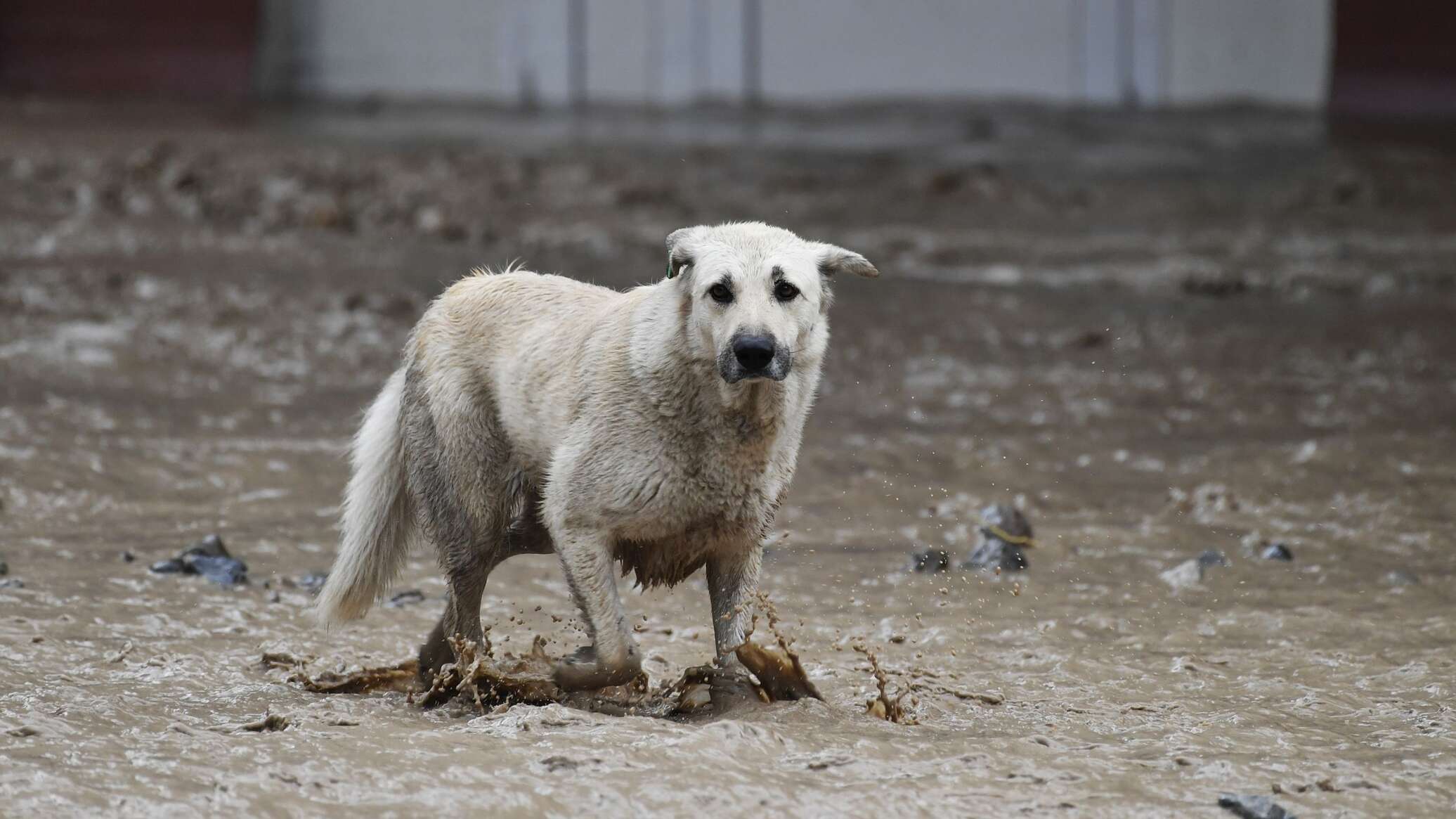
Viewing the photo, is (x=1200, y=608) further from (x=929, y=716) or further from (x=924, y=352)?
(x=924, y=352)

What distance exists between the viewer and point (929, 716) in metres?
4.57

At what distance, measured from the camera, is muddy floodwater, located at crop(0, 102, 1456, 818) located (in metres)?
4.04


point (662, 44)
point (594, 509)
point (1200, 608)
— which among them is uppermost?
point (662, 44)

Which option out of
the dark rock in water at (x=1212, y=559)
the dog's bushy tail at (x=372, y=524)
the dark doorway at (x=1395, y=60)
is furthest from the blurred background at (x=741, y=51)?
the dog's bushy tail at (x=372, y=524)

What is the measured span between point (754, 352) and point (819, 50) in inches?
502

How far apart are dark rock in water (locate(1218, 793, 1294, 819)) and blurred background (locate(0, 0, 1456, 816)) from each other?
0.12m

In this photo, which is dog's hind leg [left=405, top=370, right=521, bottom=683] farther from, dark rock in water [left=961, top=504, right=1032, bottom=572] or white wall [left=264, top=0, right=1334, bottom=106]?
white wall [left=264, top=0, right=1334, bottom=106]

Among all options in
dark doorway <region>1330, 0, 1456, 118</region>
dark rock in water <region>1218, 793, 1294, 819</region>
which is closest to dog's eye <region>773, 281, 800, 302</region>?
dark rock in water <region>1218, 793, 1294, 819</region>

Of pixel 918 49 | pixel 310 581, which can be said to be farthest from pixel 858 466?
pixel 918 49

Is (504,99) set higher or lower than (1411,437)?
higher

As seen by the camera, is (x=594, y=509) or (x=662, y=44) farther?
(x=662, y=44)

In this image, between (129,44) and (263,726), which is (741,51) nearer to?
(129,44)

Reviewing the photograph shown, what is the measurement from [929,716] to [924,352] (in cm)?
496

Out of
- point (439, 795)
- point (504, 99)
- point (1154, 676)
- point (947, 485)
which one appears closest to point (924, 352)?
point (947, 485)
